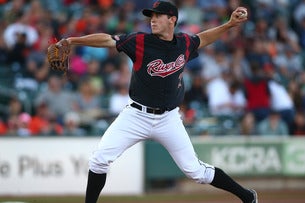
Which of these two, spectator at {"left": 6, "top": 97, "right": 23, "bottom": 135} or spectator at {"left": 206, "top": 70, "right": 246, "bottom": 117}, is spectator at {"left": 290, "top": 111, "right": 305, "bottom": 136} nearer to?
spectator at {"left": 206, "top": 70, "right": 246, "bottom": 117}

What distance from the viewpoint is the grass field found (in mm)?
10797

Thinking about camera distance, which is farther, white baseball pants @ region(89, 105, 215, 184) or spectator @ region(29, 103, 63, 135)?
spectator @ region(29, 103, 63, 135)

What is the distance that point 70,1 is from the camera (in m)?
15.0

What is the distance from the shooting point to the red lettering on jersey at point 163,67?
7.05 metres

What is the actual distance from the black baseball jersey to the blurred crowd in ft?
16.8

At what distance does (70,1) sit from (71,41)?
836cm

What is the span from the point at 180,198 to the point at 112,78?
9.93ft

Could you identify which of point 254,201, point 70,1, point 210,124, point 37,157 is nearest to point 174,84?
point 254,201

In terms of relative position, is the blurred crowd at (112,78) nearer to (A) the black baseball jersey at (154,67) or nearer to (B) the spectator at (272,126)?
(B) the spectator at (272,126)

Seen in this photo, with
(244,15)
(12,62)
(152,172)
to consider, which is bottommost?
(152,172)

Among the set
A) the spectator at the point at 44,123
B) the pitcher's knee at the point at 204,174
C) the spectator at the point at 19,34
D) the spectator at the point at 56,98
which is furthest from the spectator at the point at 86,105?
the pitcher's knee at the point at 204,174

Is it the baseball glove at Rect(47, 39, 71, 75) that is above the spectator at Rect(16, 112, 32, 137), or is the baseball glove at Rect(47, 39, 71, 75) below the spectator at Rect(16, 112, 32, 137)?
above

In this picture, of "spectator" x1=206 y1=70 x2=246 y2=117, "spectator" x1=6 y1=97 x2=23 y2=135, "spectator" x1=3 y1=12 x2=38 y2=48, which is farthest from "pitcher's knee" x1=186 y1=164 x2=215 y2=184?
"spectator" x1=3 y1=12 x2=38 y2=48

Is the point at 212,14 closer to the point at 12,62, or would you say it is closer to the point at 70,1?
the point at 70,1
